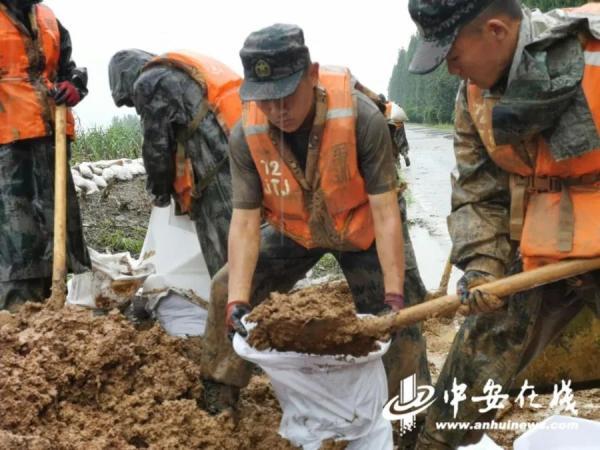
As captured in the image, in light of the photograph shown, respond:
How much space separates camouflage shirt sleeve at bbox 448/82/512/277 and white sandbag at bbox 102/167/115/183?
23.6ft

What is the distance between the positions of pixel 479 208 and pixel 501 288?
422 millimetres

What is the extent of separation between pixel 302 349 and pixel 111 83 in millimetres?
2468

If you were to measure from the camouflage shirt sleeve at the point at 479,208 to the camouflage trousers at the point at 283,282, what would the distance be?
19.3 inches

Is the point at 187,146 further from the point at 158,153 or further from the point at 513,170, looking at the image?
the point at 513,170

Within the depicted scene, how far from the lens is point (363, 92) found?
11.0ft

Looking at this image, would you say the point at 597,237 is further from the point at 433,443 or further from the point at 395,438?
the point at 395,438

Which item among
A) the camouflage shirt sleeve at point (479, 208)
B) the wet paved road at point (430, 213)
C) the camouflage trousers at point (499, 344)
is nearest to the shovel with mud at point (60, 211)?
the camouflage trousers at point (499, 344)

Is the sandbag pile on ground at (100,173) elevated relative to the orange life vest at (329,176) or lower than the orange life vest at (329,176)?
lower

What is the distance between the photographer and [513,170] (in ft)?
9.30

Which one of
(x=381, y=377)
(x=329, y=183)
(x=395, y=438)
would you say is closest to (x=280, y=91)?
(x=329, y=183)

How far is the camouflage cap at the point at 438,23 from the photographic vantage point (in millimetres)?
2482

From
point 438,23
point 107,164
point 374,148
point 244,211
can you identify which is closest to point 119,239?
point 107,164

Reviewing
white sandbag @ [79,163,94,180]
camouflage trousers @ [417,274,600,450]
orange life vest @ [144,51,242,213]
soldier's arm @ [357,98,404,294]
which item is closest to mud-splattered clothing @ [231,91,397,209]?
soldier's arm @ [357,98,404,294]

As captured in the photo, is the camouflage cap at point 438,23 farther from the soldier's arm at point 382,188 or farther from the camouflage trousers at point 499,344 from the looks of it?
the camouflage trousers at point 499,344
